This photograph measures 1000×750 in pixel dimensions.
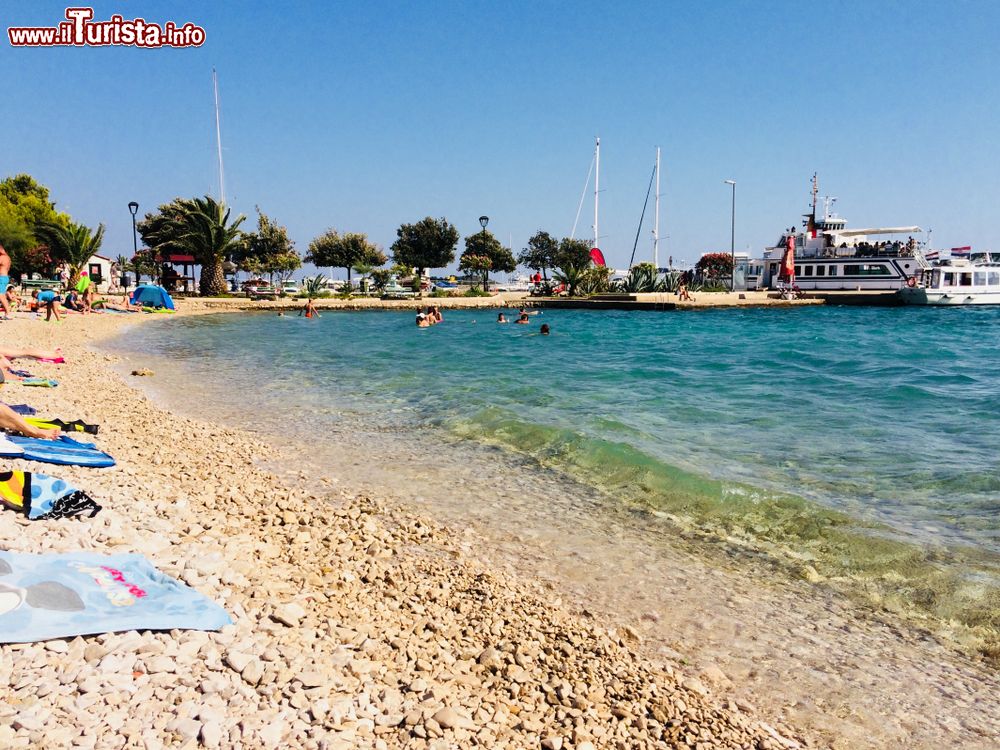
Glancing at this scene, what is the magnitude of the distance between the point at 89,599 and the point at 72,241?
4613 cm

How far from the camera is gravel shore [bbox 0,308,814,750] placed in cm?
255

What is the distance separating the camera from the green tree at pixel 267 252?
199 ft

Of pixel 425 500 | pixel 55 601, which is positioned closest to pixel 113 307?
pixel 425 500

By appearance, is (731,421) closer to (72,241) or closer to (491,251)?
(72,241)

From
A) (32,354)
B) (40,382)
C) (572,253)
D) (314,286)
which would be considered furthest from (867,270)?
(32,354)

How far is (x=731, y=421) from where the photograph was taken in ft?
36.0

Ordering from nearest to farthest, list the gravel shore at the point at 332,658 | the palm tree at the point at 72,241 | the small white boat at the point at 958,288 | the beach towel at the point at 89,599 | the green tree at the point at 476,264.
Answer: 1. the gravel shore at the point at 332,658
2. the beach towel at the point at 89,599
3. the palm tree at the point at 72,241
4. the small white boat at the point at 958,288
5. the green tree at the point at 476,264

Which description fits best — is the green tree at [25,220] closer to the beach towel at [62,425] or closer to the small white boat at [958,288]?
the beach towel at [62,425]

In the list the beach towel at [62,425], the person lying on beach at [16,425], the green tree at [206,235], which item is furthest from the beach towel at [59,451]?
the green tree at [206,235]

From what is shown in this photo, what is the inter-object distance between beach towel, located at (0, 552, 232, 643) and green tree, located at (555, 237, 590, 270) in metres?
71.3

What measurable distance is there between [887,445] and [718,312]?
4000 cm

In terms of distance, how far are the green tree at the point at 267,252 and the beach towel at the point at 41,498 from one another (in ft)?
193

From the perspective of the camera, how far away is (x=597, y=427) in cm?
1010

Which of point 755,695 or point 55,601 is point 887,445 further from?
point 55,601
